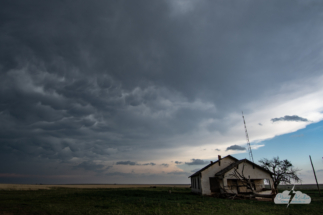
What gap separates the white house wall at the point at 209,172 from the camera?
3447 cm

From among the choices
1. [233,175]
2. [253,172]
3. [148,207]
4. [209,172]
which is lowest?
[148,207]

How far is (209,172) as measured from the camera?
3588 cm

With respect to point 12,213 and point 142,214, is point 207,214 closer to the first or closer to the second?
point 142,214

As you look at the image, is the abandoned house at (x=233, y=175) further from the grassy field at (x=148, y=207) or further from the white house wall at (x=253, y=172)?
the grassy field at (x=148, y=207)

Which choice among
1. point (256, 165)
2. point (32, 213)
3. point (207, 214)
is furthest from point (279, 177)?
point (32, 213)

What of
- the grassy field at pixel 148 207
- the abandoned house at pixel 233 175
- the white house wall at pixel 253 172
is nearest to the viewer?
the grassy field at pixel 148 207

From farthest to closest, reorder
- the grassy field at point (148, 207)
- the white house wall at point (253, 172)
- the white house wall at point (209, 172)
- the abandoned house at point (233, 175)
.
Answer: the white house wall at point (209, 172), the white house wall at point (253, 172), the abandoned house at point (233, 175), the grassy field at point (148, 207)

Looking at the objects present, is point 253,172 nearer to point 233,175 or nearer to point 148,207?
point 233,175

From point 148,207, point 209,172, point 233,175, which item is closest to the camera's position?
point 148,207

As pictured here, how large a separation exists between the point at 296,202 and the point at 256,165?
36.4ft

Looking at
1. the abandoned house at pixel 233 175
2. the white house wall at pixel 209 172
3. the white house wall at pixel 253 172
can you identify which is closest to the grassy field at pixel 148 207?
the abandoned house at pixel 233 175

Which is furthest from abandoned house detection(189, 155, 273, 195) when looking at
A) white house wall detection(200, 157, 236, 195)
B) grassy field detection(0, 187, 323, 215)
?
grassy field detection(0, 187, 323, 215)

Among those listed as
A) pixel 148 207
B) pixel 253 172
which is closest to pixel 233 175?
pixel 253 172

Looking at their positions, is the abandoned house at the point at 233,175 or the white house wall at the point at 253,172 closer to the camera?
the abandoned house at the point at 233,175
